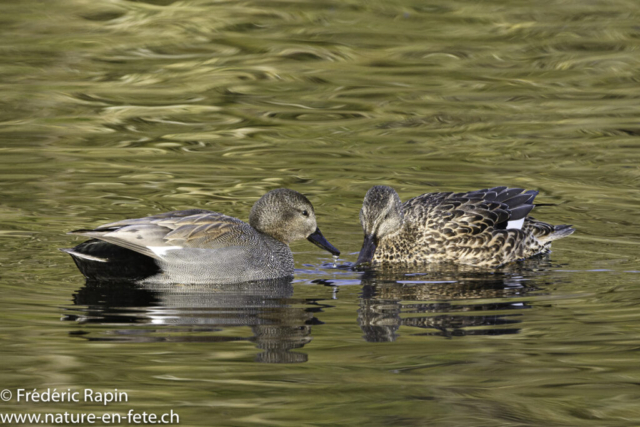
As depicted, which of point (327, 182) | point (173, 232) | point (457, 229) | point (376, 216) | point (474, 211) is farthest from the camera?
point (327, 182)

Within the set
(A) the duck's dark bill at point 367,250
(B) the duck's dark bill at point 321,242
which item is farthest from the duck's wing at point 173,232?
(A) the duck's dark bill at point 367,250

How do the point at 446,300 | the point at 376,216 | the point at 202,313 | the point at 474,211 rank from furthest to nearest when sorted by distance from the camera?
the point at 474,211 → the point at 376,216 → the point at 446,300 → the point at 202,313

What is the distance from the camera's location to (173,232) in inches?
318

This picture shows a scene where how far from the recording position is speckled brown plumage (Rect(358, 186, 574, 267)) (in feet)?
31.3

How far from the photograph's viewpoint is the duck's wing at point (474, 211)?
974 centimetres

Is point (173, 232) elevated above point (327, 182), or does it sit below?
below

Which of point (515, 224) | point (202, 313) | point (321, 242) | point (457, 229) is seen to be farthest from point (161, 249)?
point (515, 224)

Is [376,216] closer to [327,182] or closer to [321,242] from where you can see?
[321,242]

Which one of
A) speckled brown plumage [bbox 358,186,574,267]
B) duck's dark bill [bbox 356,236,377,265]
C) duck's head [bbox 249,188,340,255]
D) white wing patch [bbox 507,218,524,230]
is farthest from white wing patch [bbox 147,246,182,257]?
white wing patch [bbox 507,218,524,230]

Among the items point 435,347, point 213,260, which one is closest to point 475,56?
point 213,260

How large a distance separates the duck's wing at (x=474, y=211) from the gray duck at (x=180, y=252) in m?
1.71

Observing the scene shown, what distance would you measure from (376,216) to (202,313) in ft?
8.40

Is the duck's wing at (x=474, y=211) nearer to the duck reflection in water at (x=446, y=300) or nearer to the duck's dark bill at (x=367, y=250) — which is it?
the duck reflection in water at (x=446, y=300)

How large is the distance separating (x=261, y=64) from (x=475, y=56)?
3475 millimetres
